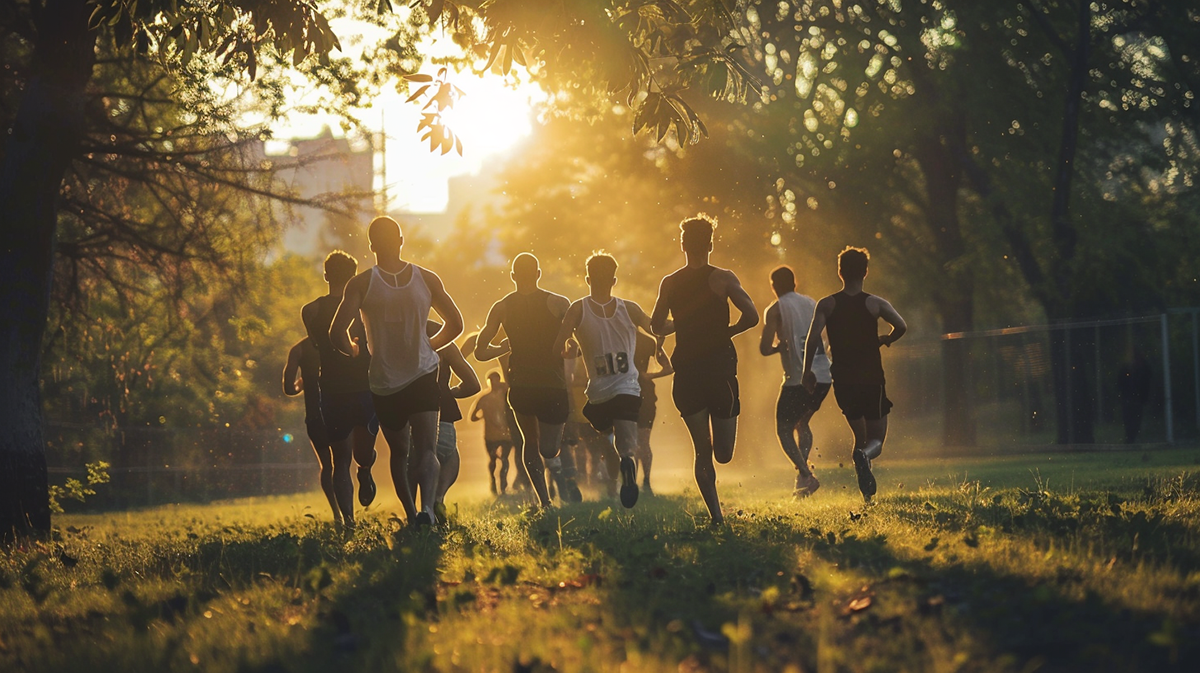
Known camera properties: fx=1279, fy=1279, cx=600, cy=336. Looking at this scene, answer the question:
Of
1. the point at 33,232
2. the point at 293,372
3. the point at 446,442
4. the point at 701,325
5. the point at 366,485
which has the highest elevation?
the point at 33,232

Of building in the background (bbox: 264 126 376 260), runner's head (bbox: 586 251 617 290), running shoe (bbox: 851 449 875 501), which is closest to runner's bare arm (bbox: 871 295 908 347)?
running shoe (bbox: 851 449 875 501)

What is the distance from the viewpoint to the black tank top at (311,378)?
33.6 ft

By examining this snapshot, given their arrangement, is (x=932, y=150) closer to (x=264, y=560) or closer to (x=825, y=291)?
(x=825, y=291)

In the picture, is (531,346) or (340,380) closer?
(340,380)

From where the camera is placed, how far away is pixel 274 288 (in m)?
16.7

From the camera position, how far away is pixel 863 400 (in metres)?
10.1

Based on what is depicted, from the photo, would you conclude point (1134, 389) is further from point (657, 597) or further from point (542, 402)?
point (657, 597)

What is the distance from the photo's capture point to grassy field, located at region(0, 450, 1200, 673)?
13.5ft

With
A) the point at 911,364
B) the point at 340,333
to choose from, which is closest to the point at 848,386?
the point at 340,333

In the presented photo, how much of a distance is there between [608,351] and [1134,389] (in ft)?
50.0

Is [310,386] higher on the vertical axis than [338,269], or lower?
lower

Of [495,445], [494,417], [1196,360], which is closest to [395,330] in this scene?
[494,417]

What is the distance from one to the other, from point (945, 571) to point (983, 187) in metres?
19.9

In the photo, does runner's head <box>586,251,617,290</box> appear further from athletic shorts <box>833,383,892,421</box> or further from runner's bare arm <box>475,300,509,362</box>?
athletic shorts <box>833,383,892,421</box>
